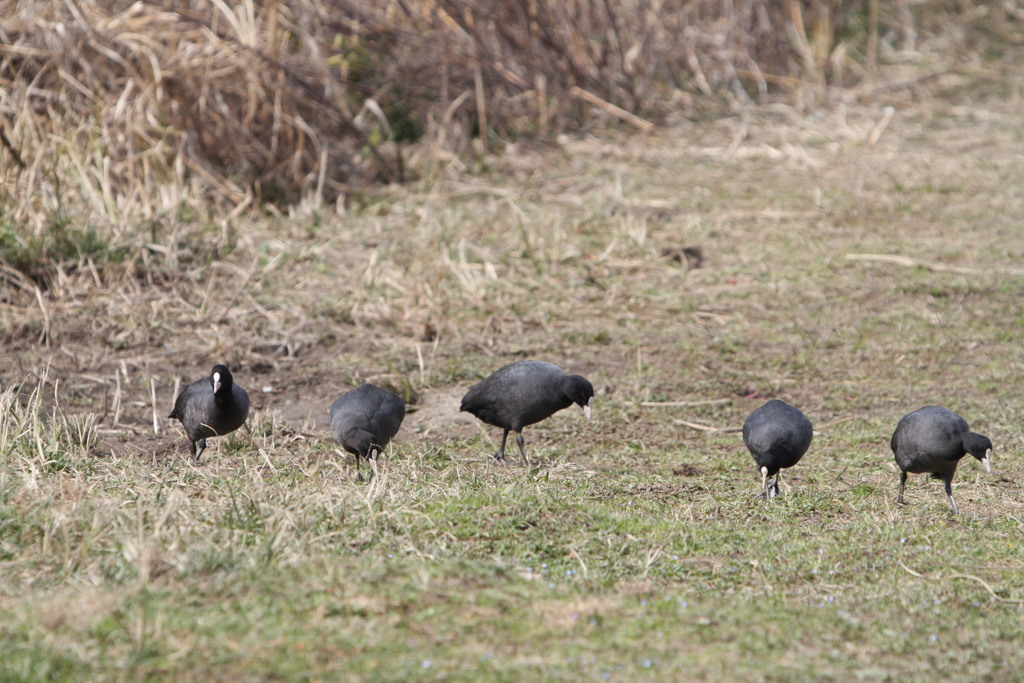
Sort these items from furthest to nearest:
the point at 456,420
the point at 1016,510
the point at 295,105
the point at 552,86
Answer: the point at 552,86
the point at 295,105
the point at 456,420
the point at 1016,510

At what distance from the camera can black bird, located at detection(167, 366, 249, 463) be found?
5.49 metres

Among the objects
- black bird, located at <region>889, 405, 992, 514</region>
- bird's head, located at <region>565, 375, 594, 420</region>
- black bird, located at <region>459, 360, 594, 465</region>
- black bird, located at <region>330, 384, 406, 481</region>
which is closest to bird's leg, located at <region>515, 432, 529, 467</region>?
black bird, located at <region>459, 360, 594, 465</region>

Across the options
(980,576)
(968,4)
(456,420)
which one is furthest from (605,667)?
(968,4)

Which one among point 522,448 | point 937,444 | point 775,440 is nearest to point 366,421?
point 522,448

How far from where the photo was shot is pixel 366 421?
536 cm

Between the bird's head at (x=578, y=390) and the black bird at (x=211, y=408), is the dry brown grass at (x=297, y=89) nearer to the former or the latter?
the black bird at (x=211, y=408)

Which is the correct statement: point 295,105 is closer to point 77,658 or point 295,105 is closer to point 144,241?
point 144,241

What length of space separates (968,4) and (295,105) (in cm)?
970


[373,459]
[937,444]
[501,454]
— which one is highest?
[937,444]

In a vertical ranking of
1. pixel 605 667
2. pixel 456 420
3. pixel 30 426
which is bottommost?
pixel 456 420

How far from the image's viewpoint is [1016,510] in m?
5.06

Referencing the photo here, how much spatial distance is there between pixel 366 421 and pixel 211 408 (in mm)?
772

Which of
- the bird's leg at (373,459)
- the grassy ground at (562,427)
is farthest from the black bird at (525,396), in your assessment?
the bird's leg at (373,459)

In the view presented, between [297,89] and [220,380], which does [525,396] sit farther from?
[297,89]
